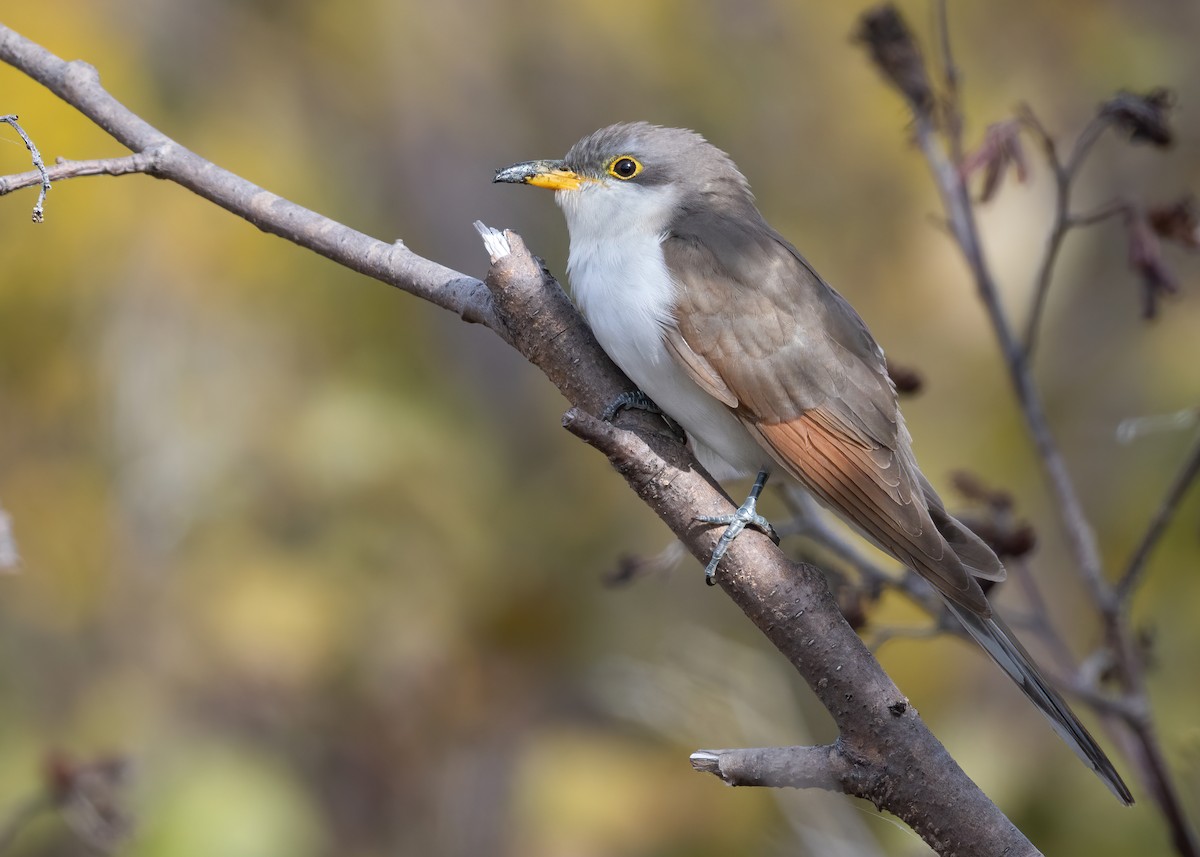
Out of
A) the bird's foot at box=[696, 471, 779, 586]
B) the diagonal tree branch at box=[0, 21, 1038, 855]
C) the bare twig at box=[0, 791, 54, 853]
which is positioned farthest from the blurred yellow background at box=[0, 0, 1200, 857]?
the diagonal tree branch at box=[0, 21, 1038, 855]

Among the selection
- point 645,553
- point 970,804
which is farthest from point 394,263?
point 645,553

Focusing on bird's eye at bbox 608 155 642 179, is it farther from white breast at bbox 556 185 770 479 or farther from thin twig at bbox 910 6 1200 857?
thin twig at bbox 910 6 1200 857

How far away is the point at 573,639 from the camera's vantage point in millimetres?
4859

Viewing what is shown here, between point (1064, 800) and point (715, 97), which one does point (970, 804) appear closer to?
point (1064, 800)

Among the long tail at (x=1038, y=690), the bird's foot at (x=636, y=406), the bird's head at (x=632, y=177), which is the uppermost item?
the bird's head at (x=632, y=177)

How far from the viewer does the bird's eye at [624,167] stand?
11.4 feet

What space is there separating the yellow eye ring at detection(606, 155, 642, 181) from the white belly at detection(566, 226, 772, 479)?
0.94ft

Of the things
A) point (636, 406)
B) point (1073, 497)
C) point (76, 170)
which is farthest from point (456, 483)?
point (76, 170)

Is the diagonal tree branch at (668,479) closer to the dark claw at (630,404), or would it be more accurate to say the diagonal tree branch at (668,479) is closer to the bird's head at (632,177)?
the dark claw at (630,404)

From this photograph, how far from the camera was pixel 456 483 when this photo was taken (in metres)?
4.93

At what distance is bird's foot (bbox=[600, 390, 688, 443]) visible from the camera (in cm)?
269

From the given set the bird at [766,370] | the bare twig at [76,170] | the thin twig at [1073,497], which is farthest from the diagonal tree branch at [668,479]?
the thin twig at [1073,497]

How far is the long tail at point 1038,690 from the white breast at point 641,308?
2.12 feet

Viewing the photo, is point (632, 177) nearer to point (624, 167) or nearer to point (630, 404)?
point (624, 167)
